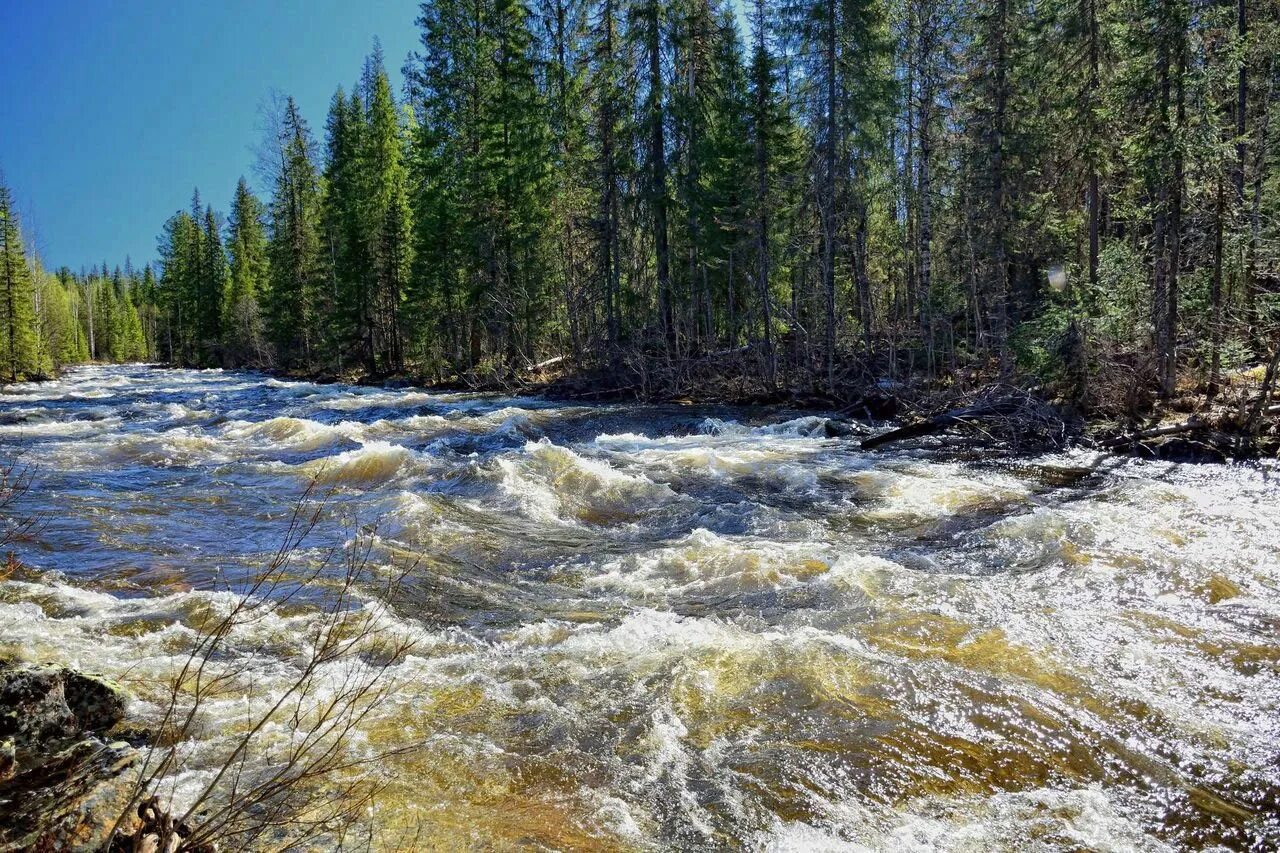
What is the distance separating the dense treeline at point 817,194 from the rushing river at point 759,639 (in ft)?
25.2

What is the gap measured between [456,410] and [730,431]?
8.30 meters

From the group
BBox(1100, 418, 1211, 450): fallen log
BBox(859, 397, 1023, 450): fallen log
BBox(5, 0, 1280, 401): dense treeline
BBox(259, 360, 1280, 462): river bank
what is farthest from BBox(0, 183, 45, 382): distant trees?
BBox(1100, 418, 1211, 450): fallen log

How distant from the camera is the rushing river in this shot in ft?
11.8

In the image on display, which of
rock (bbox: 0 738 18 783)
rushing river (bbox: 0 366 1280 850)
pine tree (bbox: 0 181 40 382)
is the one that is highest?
pine tree (bbox: 0 181 40 382)

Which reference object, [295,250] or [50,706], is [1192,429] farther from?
[295,250]

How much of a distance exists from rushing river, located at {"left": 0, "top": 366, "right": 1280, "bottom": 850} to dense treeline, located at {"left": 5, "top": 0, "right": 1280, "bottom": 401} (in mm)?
7671

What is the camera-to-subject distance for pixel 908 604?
19.6 ft

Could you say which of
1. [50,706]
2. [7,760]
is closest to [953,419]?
[50,706]

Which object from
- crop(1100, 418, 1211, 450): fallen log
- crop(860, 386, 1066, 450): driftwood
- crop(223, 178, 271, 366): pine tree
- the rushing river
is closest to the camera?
the rushing river

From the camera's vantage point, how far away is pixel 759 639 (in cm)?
538

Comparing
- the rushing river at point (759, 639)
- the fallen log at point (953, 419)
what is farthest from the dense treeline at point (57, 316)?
the fallen log at point (953, 419)

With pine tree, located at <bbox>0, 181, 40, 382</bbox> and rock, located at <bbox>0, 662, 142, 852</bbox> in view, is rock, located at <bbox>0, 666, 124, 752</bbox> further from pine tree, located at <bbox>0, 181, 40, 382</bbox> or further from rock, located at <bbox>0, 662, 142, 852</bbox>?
pine tree, located at <bbox>0, 181, 40, 382</bbox>

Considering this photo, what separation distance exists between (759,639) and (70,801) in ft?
13.2

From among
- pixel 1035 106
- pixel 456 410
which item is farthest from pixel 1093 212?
pixel 456 410
